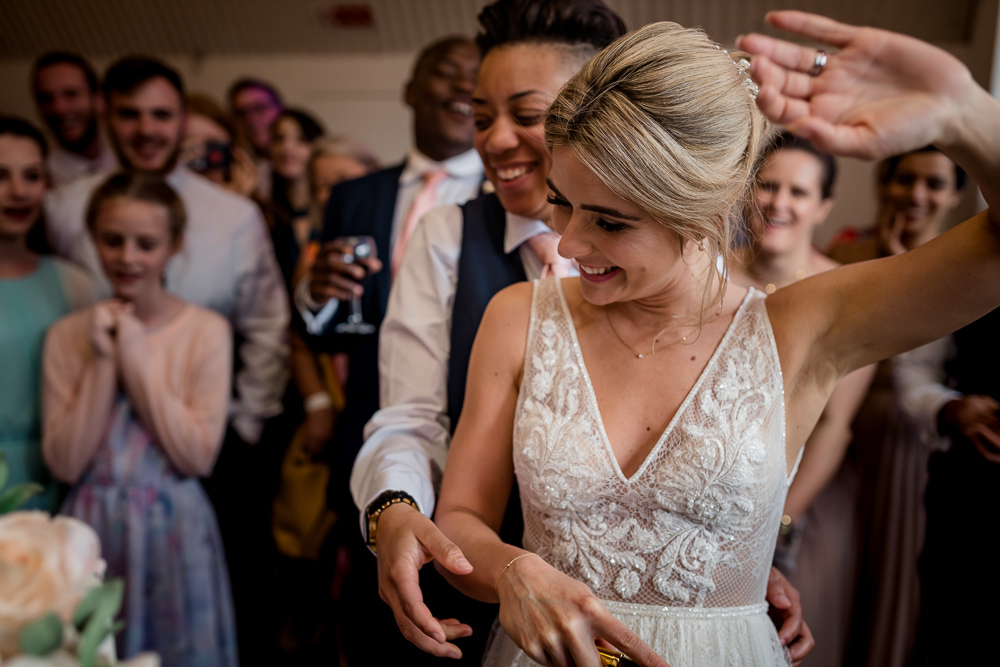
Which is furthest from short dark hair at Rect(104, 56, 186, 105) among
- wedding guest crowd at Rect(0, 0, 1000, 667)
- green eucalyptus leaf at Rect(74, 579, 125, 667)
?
green eucalyptus leaf at Rect(74, 579, 125, 667)

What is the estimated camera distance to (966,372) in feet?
6.28

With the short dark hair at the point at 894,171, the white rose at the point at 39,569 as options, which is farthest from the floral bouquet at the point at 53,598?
the short dark hair at the point at 894,171

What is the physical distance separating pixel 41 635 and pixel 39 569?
7cm

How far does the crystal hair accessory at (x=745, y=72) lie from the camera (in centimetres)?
102

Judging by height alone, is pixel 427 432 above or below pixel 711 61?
below

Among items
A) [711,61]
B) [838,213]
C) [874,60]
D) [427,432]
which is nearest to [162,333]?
[427,432]

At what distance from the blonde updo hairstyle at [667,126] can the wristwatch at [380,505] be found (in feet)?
1.85

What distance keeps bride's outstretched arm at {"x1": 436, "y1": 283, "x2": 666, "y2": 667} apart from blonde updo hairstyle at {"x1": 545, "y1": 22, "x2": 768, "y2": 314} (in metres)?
0.32

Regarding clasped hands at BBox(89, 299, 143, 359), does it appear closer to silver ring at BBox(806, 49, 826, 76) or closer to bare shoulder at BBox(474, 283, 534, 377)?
bare shoulder at BBox(474, 283, 534, 377)

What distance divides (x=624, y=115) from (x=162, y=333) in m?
1.64

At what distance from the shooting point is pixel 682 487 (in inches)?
40.0

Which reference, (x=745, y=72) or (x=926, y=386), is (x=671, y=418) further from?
(x=926, y=386)

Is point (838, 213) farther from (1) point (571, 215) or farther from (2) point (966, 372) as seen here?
(1) point (571, 215)

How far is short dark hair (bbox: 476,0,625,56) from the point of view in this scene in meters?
1.33
